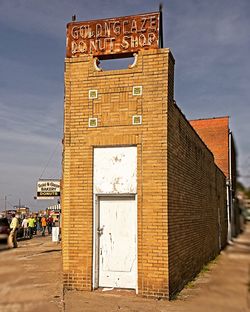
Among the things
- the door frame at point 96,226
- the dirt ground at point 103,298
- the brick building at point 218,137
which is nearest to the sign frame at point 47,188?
the brick building at point 218,137

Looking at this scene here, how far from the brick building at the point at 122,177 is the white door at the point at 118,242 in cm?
2

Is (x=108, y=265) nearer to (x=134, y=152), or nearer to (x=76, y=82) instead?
(x=134, y=152)

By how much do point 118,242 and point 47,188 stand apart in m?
18.3

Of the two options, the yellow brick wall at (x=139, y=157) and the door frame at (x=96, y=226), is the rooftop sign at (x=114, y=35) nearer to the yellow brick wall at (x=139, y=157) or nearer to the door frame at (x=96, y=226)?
the yellow brick wall at (x=139, y=157)

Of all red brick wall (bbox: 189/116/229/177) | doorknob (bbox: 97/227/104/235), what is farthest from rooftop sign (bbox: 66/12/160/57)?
red brick wall (bbox: 189/116/229/177)

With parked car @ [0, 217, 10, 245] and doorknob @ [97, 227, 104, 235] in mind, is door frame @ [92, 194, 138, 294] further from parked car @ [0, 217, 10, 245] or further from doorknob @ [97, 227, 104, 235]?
parked car @ [0, 217, 10, 245]

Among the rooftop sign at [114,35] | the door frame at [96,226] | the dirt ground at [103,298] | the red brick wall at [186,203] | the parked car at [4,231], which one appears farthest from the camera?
the parked car at [4,231]

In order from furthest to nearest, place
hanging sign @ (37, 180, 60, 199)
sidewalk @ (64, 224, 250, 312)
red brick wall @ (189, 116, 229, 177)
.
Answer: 1. red brick wall @ (189, 116, 229, 177)
2. hanging sign @ (37, 180, 60, 199)
3. sidewalk @ (64, 224, 250, 312)

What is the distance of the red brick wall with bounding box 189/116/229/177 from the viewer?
30.5m

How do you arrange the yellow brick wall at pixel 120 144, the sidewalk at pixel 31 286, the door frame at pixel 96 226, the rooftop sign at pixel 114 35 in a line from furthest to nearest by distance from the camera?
the rooftop sign at pixel 114 35 < the door frame at pixel 96 226 < the yellow brick wall at pixel 120 144 < the sidewalk at pixel 31 286

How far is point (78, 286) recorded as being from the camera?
29.1 ft

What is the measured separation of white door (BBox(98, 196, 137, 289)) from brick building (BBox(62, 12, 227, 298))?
0.02 meters

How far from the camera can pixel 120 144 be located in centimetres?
901

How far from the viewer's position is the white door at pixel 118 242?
8789 mm
